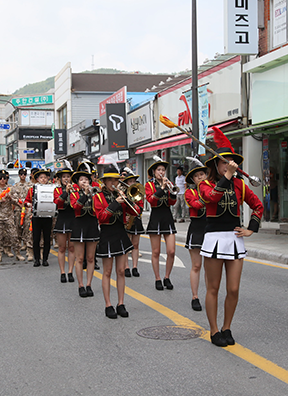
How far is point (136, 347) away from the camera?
16.3 feet

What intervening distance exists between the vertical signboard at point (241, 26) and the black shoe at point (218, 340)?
38.3ft

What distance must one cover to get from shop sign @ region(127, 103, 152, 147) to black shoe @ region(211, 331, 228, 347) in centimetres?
2045

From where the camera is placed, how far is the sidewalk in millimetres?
10440

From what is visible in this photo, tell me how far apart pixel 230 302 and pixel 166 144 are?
16223 millimetres

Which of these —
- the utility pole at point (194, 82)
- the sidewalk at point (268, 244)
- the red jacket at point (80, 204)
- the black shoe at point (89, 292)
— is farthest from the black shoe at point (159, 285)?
the utility pole at point (194, 82)

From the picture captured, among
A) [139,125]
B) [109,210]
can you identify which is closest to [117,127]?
[139,125]

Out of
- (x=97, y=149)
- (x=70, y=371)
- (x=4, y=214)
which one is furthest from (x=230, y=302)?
(x=97, y=149)

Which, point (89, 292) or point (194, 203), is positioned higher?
point (194, 203)

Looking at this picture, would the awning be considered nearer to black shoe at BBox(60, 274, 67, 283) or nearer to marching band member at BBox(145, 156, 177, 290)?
marching band member at BBox(145, 156, 177, 290)

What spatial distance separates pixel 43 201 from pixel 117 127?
19.0 meters

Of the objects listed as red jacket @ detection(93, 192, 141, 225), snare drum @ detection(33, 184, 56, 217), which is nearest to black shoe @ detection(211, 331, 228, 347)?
red jacket @ detection(93, 192, 141, 225)

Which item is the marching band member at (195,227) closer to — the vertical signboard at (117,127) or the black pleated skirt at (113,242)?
the black pleated skirt at (113,242)

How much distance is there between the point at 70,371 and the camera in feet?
14.4

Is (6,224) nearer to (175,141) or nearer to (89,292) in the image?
(89,292)
